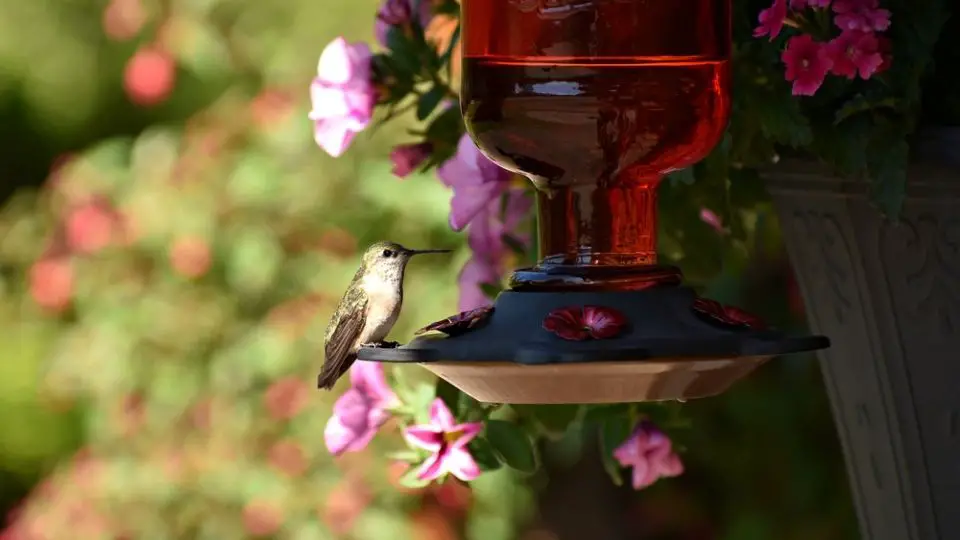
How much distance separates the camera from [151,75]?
3.91m

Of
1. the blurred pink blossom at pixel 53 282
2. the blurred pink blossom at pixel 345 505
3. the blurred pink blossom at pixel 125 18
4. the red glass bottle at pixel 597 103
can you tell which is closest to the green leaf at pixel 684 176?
the red glass bottle at pixel 597 103

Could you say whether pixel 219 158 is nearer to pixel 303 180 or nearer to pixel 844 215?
pixel 303 180

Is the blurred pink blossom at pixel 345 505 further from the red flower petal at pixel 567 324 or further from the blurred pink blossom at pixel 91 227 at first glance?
the red flower petal at pixel 567 324

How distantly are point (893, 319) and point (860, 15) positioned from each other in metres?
0.30

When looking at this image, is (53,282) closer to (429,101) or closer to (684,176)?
(429,101)

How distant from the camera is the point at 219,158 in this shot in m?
3.55

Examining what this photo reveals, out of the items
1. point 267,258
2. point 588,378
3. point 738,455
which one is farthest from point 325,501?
point 588,378

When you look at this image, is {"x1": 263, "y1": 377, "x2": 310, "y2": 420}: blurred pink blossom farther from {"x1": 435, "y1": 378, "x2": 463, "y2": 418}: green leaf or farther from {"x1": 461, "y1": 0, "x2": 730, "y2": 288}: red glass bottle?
{"x1": 461, "y1": 0, "x2": 730, "y2": 288}: red glass bottle

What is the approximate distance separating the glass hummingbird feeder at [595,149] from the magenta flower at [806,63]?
0.06 m

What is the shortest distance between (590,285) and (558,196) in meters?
0.17

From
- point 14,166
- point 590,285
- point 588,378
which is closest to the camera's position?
point 588,378

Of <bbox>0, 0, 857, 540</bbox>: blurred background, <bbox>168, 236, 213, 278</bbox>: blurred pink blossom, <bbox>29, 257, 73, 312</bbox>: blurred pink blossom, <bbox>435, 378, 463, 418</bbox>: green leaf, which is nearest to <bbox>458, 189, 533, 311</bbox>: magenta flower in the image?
<bbox>435, 378, 463, 418</bbox>: green leaf

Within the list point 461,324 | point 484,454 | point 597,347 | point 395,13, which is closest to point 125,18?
point 395,13

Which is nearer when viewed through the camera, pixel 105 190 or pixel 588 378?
pixel 588 378
